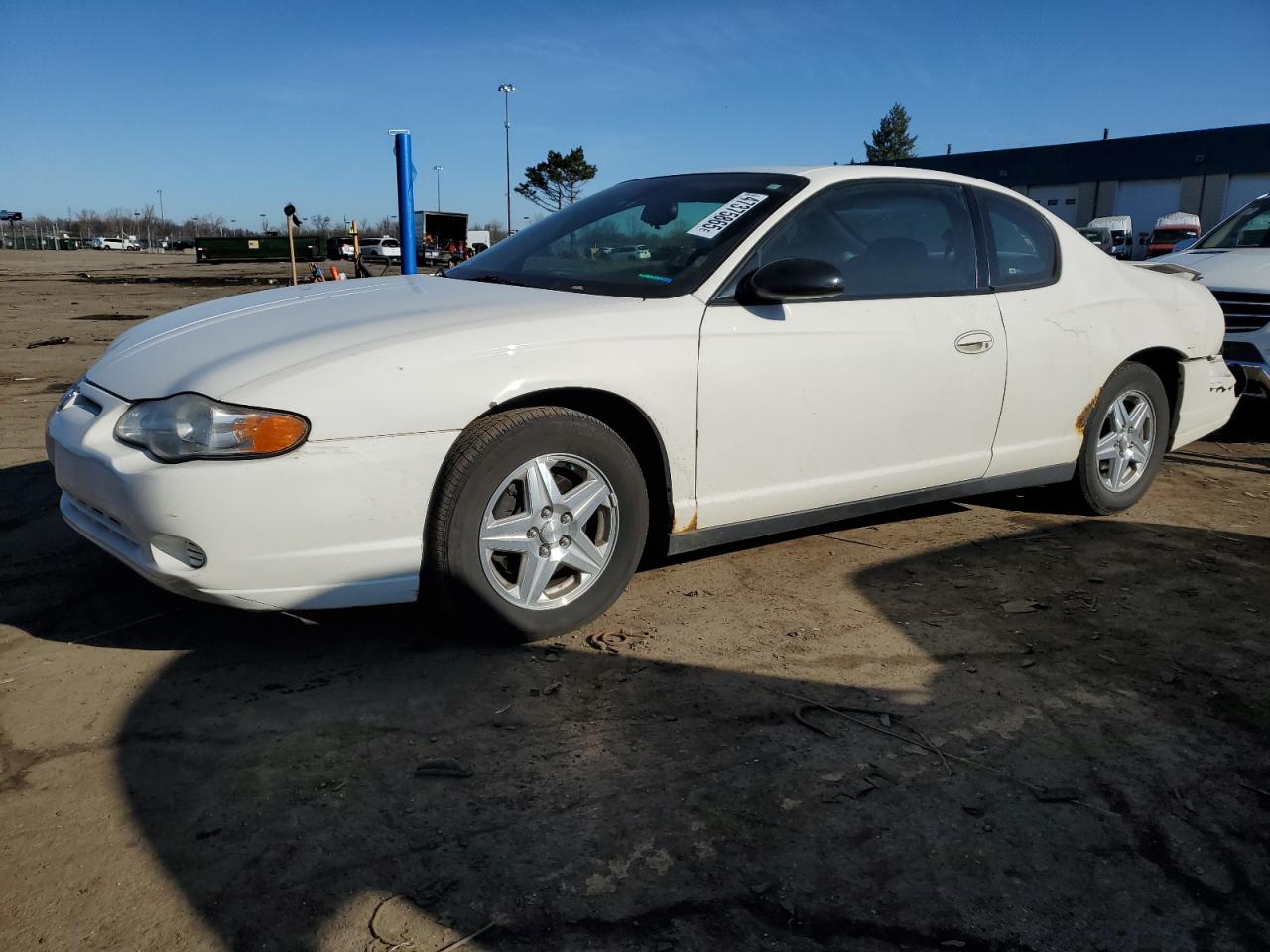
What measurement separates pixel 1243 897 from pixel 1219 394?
3806mm

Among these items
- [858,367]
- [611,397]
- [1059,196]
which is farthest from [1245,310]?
[1059,196]

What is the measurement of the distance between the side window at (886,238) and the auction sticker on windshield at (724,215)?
0.16 m

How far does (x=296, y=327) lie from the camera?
3072 millimetres

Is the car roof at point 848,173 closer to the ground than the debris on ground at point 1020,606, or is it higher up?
higher up

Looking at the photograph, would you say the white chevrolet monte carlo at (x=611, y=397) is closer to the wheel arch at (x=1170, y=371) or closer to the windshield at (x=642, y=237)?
the windshield at (x=642, y=237)

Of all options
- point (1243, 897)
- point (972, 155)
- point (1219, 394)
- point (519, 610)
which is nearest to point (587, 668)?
point (519, 610)

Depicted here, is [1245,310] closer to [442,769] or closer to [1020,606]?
[1020,606]

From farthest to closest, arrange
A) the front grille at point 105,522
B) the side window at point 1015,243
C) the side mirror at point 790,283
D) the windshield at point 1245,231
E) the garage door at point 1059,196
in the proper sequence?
the garage door at point 1059,196, the windshield at point 1245,231, the side window at point 1015,243, the side mirror at point 790,283, the front grille at point 105,522

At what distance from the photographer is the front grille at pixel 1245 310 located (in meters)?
6.41

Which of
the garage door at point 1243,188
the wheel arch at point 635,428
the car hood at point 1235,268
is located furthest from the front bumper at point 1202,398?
the garage door at point 1243,188

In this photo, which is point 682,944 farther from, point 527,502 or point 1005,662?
point 1005,662

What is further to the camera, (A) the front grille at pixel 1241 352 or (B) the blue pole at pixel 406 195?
(B) the blue pole at pixel 406 195

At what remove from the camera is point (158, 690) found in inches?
109

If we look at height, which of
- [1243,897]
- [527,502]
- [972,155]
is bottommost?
[1243,897]
